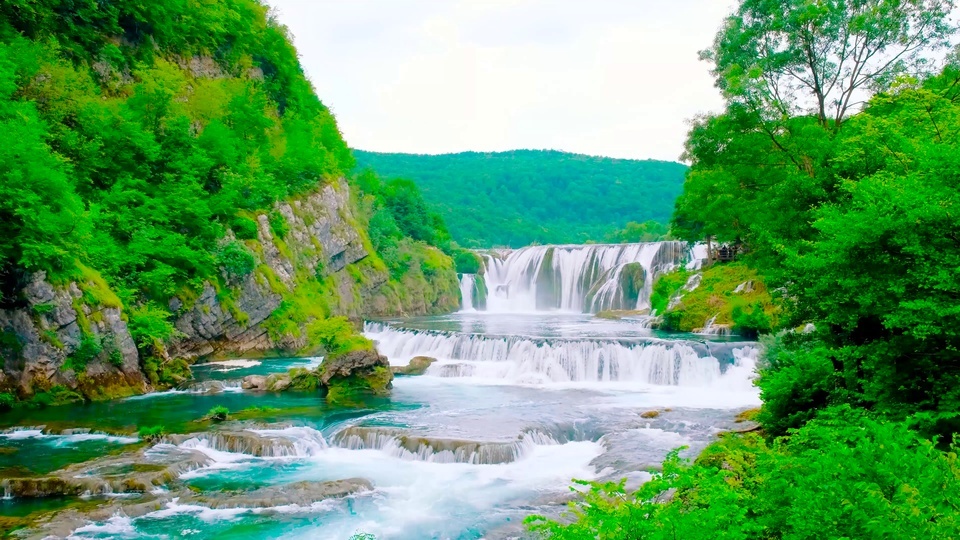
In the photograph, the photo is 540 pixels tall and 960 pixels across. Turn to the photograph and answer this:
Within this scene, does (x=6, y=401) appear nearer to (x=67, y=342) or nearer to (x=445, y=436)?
(x=67, y=342)

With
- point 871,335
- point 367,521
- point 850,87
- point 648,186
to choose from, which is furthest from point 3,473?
point 648,186

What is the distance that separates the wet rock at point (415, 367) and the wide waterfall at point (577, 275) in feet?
75.6

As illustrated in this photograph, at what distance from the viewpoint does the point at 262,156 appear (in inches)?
1272

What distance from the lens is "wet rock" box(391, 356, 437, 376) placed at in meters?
24.5

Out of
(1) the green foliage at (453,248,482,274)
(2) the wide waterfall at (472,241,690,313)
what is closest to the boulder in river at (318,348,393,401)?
(2) the wide waterfall at (472,241,690,313)

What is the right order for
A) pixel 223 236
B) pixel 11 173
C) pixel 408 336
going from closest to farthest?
pixel 11 173 → pixel 223 236 → pixel 408 336

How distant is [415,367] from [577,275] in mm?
27436

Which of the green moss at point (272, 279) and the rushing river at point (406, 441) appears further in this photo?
the green moss at point (272, 279)

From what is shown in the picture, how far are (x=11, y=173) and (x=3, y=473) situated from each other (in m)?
7.30

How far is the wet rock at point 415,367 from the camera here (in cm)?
2452

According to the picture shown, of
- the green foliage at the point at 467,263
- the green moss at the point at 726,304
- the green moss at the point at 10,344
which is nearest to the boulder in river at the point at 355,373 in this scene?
the green moss at the point at 10,344

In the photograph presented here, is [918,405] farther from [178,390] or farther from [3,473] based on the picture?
[178,390]

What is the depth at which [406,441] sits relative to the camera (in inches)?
562

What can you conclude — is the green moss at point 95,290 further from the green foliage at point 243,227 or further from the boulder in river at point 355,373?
the green foliage at point 243,227
